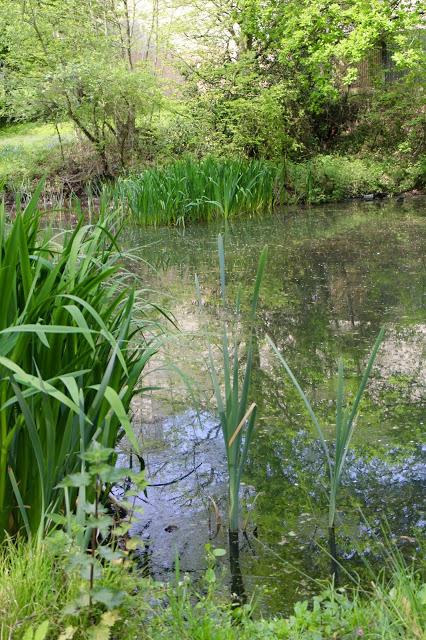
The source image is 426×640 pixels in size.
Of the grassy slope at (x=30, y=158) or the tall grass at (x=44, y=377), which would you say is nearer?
the tall grass at (x=44, y=377)

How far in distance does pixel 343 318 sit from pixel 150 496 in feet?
8.27

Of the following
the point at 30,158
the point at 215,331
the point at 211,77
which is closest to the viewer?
the point at 215,331

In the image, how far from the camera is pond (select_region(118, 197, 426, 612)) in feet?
6.89

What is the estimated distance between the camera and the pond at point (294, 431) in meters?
2.10

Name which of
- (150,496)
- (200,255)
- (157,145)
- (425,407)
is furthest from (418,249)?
(157,145)

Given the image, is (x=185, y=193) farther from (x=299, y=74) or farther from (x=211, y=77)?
(x=299, y=74)

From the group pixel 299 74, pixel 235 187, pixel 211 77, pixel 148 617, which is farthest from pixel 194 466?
pixel 299 74

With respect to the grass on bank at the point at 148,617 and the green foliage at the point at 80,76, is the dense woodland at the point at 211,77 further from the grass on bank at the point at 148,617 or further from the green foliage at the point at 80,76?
the grass on bank at the point at 148,617

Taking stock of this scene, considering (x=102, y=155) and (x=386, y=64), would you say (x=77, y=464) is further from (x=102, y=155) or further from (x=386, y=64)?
(x=386, y=64)

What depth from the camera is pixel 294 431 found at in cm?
292

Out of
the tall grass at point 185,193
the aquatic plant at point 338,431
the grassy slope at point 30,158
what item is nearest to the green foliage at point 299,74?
the grassy slope at point 30,158

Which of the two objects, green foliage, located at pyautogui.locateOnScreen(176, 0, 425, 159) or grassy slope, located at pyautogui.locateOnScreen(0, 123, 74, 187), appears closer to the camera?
green foliage, located at pyautogui.locateOnScreen(176, 0, 425, 159)

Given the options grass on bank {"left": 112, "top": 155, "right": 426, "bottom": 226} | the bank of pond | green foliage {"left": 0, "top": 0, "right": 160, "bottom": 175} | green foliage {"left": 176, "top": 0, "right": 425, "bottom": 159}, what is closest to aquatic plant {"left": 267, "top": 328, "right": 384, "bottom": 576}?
the bank of pond

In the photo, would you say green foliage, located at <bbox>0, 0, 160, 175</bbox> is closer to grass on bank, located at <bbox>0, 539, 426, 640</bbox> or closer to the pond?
the pond
